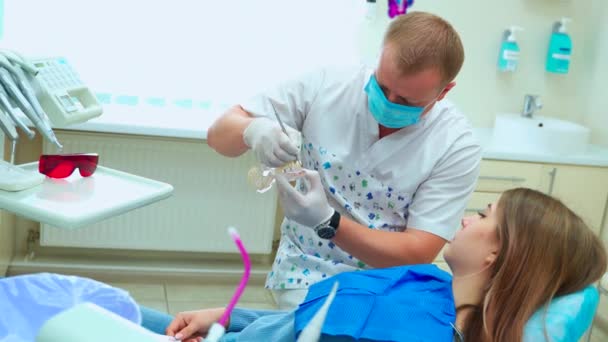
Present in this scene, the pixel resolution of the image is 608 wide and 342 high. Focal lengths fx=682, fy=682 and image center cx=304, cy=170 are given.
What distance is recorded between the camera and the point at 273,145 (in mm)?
1485

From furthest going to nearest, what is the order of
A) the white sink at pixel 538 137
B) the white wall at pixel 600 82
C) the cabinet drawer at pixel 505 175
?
the white wall at pixel 600 82
the white sink at pixel 538 137
the cabinet drawer at pixel 505 175

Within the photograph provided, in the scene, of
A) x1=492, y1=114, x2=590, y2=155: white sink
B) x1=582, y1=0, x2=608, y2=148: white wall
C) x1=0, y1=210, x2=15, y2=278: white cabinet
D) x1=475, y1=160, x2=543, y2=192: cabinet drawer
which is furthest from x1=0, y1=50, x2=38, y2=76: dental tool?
x1=582, y1=0, x2=608, y2=148: white wall

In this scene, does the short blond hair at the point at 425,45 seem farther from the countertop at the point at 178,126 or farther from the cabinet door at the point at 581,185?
the cabinet door at the point at 581,185

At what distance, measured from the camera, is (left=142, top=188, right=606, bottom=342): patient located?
1.24 meters

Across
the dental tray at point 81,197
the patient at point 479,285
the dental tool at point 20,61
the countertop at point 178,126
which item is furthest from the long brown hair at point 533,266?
the countertop at point 178,126

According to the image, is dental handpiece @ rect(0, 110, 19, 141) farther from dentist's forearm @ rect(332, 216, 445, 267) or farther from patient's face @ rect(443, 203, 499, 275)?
patient's face @ rect(443, 203, 499, 275)

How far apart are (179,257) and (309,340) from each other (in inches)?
105

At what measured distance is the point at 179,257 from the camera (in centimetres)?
333

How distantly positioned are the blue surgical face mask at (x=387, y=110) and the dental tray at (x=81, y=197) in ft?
1.89

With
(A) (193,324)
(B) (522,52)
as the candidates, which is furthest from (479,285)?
(B) (522,52)

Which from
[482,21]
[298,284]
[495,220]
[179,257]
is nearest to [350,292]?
[495,220]

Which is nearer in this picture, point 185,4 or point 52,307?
point 52,307

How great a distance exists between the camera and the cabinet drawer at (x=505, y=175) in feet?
9.70

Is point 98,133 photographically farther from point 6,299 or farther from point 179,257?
point 6,299
